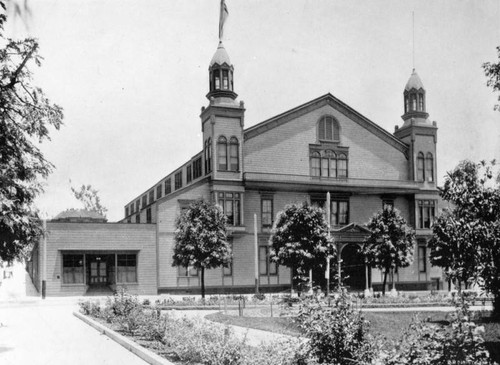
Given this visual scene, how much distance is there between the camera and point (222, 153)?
44.6 m

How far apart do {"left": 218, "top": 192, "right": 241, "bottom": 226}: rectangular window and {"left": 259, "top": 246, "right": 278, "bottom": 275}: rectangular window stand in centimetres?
319

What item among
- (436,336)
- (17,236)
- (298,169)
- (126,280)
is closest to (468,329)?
(436,336)

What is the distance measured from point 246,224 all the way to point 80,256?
12.6 meters

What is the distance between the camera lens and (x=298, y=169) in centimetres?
4756

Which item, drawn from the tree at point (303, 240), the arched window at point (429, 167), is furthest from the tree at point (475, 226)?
the arched window at point (429, 167)

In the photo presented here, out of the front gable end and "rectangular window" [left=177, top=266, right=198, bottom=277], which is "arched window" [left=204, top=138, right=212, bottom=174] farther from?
"rectangular window" [left=177, top=266, right=198, bottom=277]

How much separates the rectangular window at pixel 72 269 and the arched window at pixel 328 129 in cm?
2180

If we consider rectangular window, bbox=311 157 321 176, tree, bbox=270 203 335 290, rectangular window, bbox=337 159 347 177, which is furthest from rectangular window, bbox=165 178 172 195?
tree, bbox=270 203 335 290

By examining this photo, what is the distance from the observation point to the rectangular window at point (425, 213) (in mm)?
50969

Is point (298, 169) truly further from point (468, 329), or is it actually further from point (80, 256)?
point (468, 329)

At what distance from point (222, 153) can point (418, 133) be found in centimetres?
1916

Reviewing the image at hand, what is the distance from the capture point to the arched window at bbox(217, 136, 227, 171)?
44406 millimetres

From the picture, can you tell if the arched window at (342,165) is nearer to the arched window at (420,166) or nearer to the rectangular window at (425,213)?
the arched window at (420,166)

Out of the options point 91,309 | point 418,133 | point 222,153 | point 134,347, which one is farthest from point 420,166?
point 134,347
